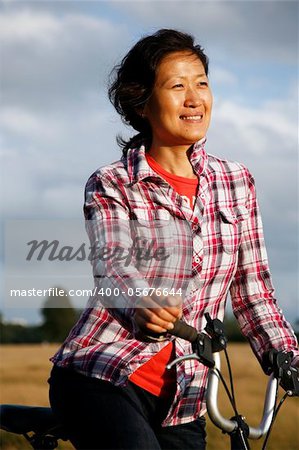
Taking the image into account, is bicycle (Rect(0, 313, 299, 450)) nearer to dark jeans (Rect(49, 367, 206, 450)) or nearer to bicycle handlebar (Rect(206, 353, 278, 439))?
bicycle handlebar (Rect(206, 353, 278, 439))

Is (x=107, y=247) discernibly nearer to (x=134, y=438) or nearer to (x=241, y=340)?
(x=134, y=438)

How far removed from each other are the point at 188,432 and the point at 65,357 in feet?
2.18

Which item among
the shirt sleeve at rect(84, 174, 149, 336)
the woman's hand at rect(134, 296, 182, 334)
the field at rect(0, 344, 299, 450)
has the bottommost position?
the field at rect(0, 344, 299, 450)

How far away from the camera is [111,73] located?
16.0 ft

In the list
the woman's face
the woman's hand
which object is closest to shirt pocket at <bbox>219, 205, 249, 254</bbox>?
→ the woman's face

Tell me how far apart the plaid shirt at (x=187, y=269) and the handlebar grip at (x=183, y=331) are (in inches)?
8.4

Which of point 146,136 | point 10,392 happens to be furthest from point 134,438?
point 10,392

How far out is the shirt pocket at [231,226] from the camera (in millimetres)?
4219

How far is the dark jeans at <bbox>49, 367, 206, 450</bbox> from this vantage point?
3.69 meters

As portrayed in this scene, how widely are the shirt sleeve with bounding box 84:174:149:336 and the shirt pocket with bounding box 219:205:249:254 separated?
450 mm

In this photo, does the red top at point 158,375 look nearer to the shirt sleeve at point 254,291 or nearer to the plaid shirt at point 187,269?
the plaid shirt at point 187,269

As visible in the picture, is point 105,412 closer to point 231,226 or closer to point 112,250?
point 112,250

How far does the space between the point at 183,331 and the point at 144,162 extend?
3.29ft

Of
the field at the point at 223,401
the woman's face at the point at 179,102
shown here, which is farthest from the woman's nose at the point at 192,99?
the field at the point at 223,401
